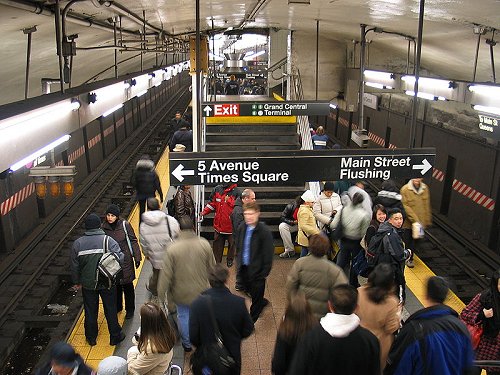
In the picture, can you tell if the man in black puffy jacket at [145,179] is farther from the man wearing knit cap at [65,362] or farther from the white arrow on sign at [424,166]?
the man wearing knit cap at [65,362]

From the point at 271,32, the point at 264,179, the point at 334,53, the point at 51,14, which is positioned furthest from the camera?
the point at 271,32

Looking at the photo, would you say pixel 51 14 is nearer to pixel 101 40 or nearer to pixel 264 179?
pixel 264 179

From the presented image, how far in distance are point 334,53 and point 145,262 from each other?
10567mm

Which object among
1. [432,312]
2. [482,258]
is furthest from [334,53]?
[432,312]

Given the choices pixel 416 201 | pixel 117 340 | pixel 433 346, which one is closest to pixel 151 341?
pixel 433 346

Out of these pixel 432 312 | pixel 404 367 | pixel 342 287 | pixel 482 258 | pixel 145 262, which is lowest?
pixel 482 258

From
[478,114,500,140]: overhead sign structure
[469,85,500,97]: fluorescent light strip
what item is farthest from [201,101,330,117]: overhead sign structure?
[469,85,500,97]: fluorescent light strip

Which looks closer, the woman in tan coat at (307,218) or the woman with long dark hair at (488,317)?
the woman with long dark hair at (488,317)

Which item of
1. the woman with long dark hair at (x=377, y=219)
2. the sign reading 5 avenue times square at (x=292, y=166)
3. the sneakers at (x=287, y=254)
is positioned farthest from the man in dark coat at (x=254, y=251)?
the sneakers at (x=287, y=254)

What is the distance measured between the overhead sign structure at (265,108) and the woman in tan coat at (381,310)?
4.87 m

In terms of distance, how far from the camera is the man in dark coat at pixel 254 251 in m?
5.16

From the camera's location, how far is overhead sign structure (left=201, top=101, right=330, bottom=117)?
330 inches

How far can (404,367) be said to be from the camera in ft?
10.7

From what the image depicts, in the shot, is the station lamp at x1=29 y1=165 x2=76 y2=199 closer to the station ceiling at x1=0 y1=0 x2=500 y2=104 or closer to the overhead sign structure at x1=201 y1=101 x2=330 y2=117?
the station ceiling at x1=0 y1=0 x2=500 y2=104
